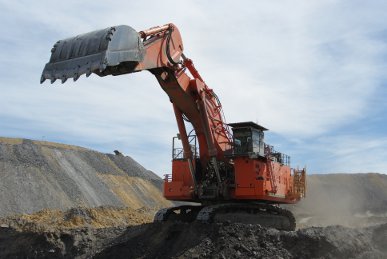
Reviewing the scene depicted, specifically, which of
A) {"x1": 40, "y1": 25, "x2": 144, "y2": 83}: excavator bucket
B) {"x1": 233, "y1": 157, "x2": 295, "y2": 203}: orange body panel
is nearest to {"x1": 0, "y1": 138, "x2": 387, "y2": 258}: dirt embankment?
{"x1": 233, "y1": 157, "x2": 295, "y2": 203}: orange body panel

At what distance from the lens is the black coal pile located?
12461 millimetres

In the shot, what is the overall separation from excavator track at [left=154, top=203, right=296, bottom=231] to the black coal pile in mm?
643

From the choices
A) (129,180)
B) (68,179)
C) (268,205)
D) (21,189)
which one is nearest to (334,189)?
(129,180)

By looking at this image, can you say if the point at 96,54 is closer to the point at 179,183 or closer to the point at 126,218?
the point at 179,183

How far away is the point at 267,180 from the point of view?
14844 millimetres

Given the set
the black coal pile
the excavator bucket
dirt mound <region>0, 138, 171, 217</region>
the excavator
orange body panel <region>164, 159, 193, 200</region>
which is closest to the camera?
the excavator bucket

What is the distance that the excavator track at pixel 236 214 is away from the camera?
1412 cm

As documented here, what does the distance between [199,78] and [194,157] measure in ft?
7.37

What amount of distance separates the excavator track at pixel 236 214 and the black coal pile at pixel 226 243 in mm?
643

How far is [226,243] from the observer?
40.9 ft

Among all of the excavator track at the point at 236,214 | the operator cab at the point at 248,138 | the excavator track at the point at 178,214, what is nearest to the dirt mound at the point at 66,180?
the excavator track at the point at 178,214

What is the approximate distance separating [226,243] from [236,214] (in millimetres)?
2262

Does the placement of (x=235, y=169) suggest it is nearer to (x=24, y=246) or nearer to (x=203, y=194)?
(x=203, y=194)

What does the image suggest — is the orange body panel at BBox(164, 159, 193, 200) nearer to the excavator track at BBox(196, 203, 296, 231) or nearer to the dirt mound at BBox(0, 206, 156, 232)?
the excavator track at BBox(196, 203, 296, 231)
